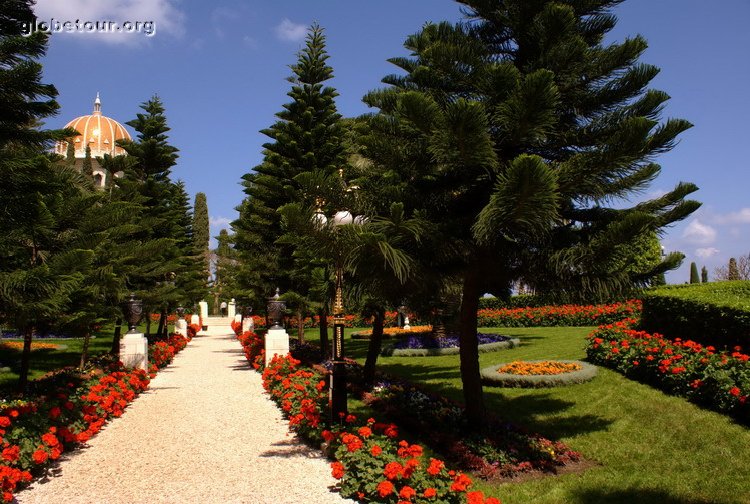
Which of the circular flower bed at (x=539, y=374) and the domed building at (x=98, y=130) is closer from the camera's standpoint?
the circular flower bed at (x=539, y=374)

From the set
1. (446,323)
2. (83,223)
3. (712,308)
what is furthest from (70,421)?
(446,323)

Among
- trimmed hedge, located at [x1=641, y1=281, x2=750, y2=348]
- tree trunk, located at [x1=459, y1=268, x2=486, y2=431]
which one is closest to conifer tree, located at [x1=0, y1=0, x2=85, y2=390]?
tree trunk, located at [x1=459, y1=268, x2=486, y2=431]

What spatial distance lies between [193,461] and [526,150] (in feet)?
17.5

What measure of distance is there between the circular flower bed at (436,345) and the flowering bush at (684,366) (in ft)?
15.0

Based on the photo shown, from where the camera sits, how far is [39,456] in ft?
18.6

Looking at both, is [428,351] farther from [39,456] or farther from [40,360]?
[39,456]

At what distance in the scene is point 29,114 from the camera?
22.8 feet

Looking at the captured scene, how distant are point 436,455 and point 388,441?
32.0 inches

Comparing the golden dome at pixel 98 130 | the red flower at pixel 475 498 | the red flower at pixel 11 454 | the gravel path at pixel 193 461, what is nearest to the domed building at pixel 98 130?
the golden dome at pixel 98 130

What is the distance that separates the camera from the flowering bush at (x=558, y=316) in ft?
63.5

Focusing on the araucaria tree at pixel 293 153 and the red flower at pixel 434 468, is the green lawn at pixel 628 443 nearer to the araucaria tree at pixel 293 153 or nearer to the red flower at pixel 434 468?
the red flower at pixel 434 468

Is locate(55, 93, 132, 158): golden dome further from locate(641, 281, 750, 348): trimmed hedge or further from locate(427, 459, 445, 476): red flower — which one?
locate(427, 459, 445, 476): red flower

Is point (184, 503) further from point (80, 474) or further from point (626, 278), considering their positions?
Result: point (626, 278)

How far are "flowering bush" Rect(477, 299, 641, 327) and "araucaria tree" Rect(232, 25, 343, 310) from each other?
34.5ft
